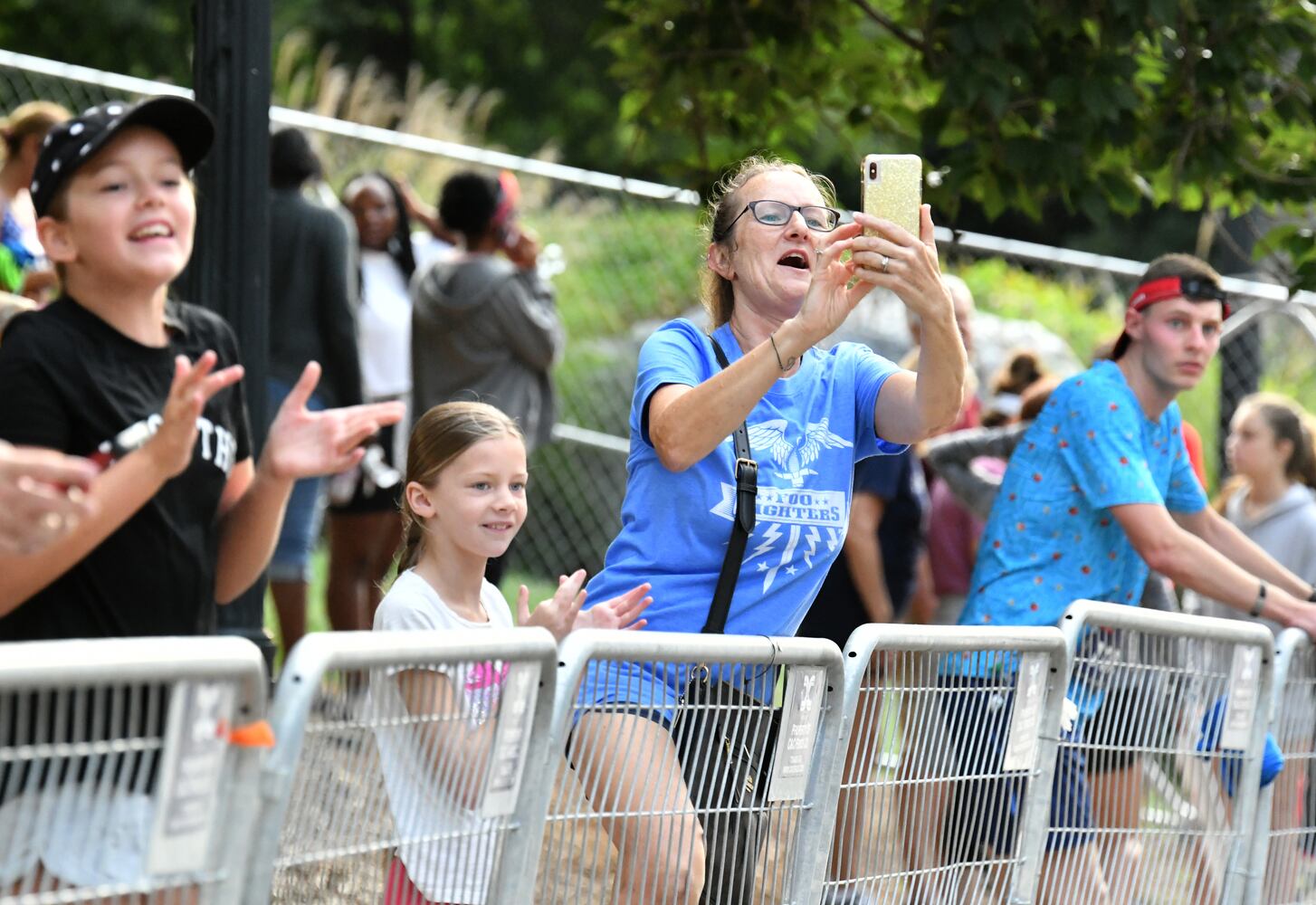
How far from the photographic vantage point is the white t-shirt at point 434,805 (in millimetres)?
2621

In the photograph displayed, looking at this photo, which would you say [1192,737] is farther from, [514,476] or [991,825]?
[514,476]

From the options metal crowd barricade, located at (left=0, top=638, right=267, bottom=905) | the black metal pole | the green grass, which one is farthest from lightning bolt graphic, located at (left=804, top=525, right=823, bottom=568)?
the green grass

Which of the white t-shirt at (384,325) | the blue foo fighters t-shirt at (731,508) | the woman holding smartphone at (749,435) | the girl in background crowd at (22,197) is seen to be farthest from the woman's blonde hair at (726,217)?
the white t-shirt at (384,325)

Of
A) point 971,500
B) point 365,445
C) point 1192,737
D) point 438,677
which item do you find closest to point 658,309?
point 365,445

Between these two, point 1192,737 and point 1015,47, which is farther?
point 1015,47

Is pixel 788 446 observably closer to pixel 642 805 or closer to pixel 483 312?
pixel 642 805

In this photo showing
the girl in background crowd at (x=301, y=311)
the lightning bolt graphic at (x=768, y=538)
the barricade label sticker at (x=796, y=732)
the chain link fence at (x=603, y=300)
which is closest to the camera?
the barricade label sticker at (x=796, y=732)

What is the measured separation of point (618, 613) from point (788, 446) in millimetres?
550

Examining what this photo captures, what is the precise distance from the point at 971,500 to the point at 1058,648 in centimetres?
241

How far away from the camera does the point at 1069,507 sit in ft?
16.0

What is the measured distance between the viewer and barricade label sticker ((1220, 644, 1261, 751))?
463cm

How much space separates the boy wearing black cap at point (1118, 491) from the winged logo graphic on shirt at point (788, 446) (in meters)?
1.25

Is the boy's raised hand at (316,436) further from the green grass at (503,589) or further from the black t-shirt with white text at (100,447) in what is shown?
the green grass at (503,589)

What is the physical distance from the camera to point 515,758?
2850 mm
